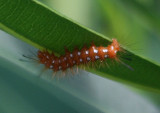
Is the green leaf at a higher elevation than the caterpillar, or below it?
below

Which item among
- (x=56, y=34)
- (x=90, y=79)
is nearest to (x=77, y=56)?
(x=90, y=79)

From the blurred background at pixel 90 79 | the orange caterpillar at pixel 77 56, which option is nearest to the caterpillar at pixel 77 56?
the orange caterpillar at pixel 77 56

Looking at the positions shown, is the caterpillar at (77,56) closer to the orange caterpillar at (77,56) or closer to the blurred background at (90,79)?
the orange caterpillar at (77,56)

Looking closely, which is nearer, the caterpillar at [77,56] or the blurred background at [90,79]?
the blurred background at [90,79]

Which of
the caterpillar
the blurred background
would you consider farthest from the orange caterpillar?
the blurred background

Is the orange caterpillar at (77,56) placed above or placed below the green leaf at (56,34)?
above

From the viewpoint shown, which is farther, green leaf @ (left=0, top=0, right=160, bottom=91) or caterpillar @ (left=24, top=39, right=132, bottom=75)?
caterpillar @ (left=24, top=39, right=132, bottom=75)

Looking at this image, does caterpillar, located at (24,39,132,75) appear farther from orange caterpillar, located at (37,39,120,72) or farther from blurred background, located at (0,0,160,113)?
blurred background, located at (0,0,160,113)
